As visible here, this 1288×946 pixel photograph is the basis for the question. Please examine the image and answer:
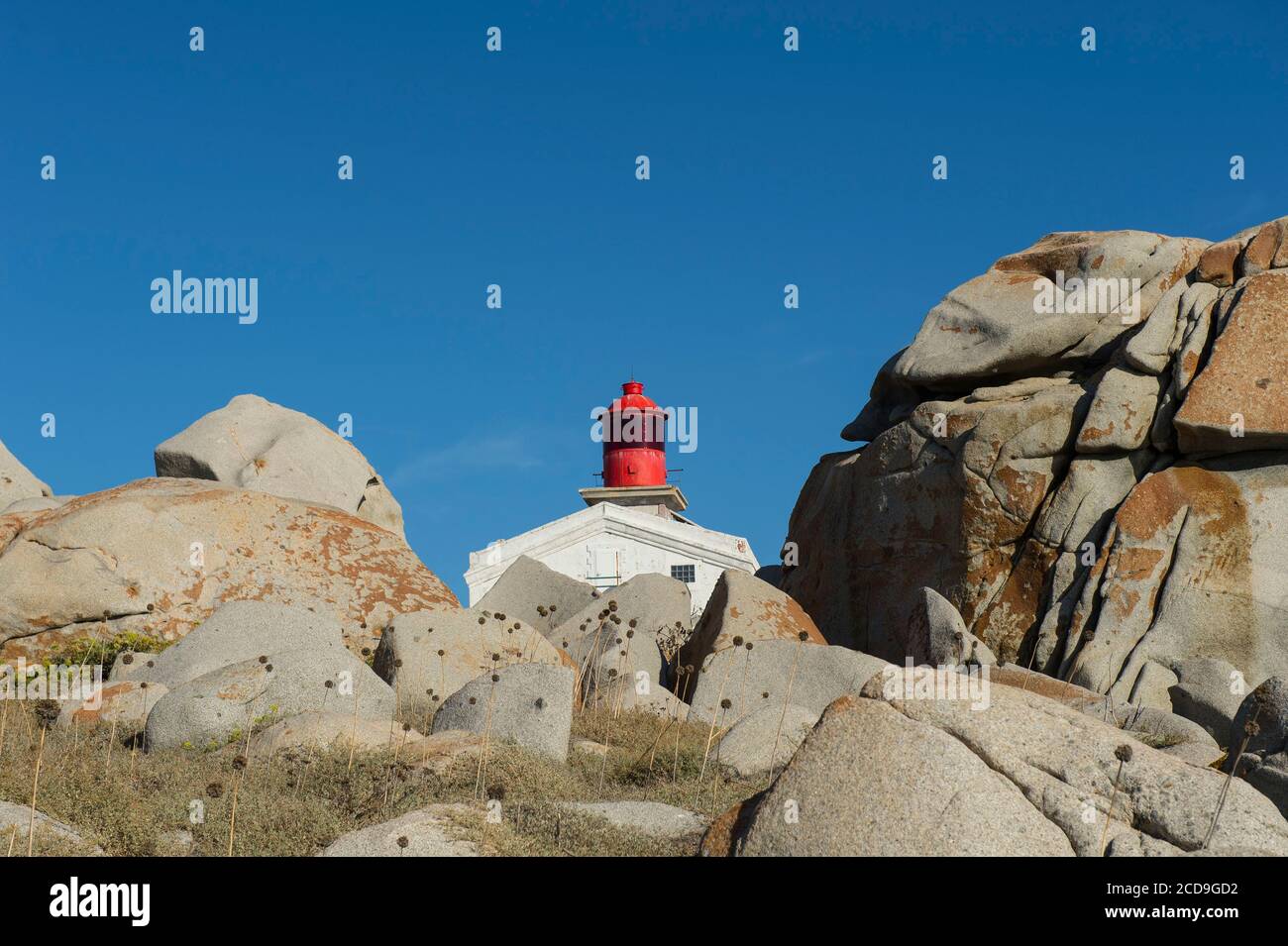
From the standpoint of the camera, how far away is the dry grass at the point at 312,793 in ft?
23.9

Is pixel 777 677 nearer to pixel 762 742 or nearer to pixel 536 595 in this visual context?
pixel 762 742

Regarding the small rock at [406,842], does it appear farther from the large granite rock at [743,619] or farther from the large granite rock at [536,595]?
the large granite rock at [536,595]

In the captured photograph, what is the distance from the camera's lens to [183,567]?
15.0 meters

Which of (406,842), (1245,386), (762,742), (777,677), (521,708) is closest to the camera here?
(406,842)

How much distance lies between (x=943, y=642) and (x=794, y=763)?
369 inches

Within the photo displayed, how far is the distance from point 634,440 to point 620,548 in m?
24.2

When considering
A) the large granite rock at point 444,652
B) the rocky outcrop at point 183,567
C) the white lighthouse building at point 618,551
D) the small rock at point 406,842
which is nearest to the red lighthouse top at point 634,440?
the white lighthouse building at point 618,551

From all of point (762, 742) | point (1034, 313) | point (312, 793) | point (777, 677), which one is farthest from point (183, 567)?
point (1034, 313)

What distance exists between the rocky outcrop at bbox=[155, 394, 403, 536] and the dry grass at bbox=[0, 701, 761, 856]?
9001 millimetres

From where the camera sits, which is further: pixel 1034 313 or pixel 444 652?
pixel 1034 313

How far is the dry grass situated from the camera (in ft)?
23.9

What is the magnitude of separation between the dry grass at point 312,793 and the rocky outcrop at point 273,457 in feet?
29.5

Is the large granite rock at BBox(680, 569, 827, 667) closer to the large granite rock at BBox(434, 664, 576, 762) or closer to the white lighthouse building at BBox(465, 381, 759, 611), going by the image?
the large granite rock at BBox(434, 664, 576, 762)

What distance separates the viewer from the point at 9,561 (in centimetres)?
1473
